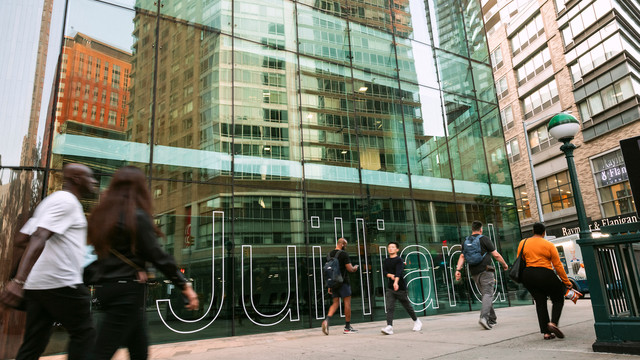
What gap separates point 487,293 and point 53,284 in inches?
264

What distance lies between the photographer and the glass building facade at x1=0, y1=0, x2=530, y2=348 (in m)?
8.52

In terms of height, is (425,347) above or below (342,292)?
below

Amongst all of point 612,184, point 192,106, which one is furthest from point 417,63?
point 612,184

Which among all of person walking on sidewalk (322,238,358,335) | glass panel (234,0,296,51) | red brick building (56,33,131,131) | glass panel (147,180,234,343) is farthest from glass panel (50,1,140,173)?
person walking on sidewalk (322,238,358,335)

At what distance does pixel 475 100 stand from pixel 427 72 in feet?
7.16

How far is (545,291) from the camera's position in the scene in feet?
18.0

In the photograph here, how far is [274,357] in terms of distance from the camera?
17.5 ft

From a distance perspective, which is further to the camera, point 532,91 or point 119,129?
point 532,91

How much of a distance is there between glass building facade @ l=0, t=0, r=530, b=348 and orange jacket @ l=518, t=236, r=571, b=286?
529cm

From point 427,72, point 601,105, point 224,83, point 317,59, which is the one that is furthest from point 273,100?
point 601,105

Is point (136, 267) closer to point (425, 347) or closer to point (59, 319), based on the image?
point (59, 319)

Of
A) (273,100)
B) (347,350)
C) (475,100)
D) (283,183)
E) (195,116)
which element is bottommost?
(347,350)

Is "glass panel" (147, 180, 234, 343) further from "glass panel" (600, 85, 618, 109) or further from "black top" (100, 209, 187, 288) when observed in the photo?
"glass panel" (600, 85, 618, 109)

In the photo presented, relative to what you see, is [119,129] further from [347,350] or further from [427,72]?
[427,72]
